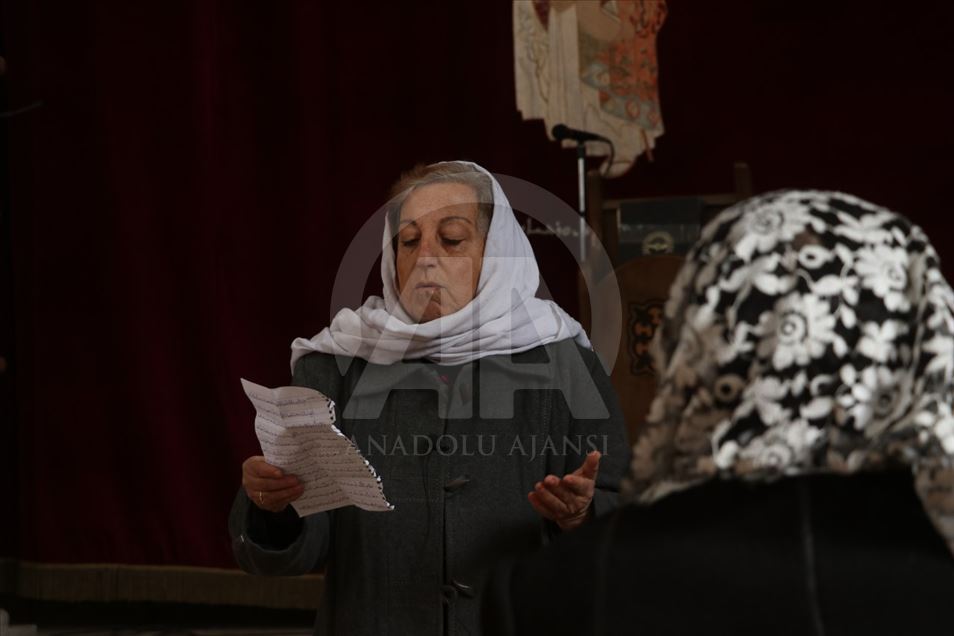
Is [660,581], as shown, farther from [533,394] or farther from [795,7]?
[795,7]

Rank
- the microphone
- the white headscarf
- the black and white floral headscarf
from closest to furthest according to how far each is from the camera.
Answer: the black and white floral headscarf
the white headscarf
the microphone

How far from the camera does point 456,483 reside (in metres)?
1.78

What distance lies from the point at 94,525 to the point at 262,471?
289cm

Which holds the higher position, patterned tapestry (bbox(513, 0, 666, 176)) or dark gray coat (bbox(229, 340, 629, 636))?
patterned tapestry (bbox(513, 0, 666, 176))

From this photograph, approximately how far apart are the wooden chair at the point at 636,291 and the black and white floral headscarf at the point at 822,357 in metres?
2.57

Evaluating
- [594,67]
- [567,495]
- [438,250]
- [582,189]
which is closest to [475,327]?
[438,250]

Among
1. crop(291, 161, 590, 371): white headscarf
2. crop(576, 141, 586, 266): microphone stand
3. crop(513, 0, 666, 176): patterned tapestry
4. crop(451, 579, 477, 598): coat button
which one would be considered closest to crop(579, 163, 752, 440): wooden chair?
crop(576, 141, 586, 266): microphone stand

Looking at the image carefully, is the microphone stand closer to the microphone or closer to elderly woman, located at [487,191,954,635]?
the microphone

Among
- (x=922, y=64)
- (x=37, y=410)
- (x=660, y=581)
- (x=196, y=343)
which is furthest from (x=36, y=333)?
(x=660, y=581)

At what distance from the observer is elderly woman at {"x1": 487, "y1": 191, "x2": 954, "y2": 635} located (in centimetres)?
95

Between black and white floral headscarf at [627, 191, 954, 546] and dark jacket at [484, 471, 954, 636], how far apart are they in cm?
3

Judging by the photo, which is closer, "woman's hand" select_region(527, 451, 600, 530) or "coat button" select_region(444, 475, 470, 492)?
"woman's hand" select_region(527, 451, 600, 530)

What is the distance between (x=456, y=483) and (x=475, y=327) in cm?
28

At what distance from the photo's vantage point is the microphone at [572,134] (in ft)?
12.4
